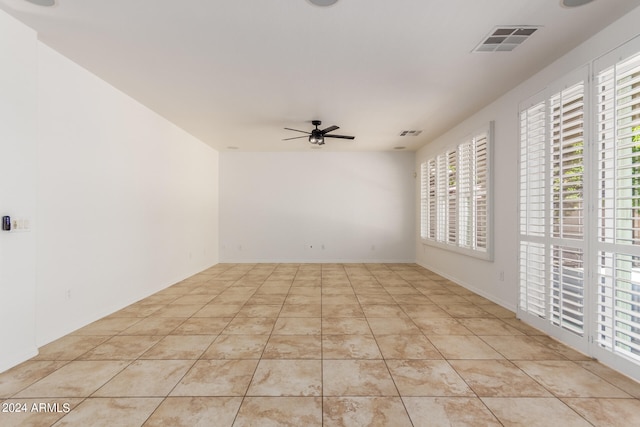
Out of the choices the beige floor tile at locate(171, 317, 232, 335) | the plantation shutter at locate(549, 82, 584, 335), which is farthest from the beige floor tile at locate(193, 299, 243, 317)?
the plantation shutter at locate(549, 82, 584, 335)

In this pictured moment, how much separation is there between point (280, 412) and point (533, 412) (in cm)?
164

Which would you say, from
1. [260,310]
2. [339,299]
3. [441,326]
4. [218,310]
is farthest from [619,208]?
[218,310]

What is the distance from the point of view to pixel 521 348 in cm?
288

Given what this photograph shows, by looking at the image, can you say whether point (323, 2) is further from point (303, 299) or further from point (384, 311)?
point (303, 299)

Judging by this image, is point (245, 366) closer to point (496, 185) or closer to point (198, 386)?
point (198, 386)

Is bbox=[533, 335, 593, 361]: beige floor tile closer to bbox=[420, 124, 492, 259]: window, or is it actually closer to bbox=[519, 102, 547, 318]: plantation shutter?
bbox=[519, 102, 547, 318]: plantation shutter

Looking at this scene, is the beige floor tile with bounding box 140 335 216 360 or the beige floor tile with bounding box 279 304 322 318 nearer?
the beige floor tile with bounding box 140 335 216 360

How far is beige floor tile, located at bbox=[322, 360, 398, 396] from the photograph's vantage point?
2.17 m

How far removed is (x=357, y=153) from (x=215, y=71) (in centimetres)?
502

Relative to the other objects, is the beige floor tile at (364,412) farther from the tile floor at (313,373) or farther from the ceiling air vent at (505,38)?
the ceiling air vent at (505,38)

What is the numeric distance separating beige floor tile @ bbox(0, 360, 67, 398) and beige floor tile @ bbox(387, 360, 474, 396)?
2.79 metres

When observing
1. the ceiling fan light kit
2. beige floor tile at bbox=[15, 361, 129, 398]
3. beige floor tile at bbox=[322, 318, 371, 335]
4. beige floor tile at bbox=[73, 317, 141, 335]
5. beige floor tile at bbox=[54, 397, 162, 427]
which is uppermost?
the ceiling fan light kit

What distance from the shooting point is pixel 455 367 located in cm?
251

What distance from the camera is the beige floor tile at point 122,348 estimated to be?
2.72m
